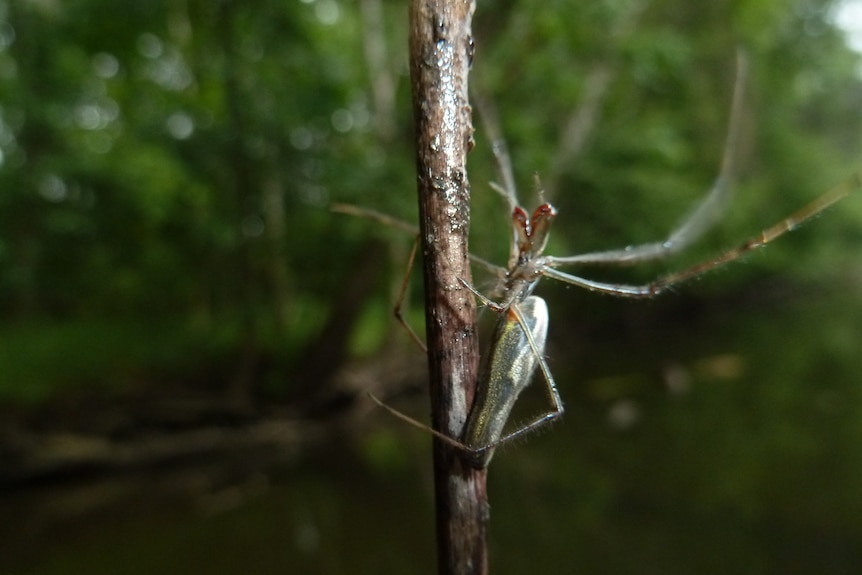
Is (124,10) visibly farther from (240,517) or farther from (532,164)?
(240,517)

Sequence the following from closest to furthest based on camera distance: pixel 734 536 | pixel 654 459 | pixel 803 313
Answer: pixel 734 536 → pixel 654 459 → pixel 803 313

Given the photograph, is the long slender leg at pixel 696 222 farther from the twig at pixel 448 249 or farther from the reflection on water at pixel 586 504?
the reflection on water at pixel 586 504

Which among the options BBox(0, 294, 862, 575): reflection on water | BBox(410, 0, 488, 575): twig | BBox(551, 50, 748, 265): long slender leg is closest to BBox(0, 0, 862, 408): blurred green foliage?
BBox(0, 294, 862, 575): reflection on water

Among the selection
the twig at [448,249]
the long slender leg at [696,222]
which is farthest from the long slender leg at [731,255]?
the twig at [448,249]

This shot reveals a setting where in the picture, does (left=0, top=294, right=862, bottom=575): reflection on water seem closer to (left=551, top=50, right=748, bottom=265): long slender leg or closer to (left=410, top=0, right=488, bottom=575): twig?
(left=551, top=50, right=748, bottom=265): long slender leg

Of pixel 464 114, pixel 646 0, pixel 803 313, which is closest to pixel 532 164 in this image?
pixel 646 0

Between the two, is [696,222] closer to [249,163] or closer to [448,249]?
[448,249]
